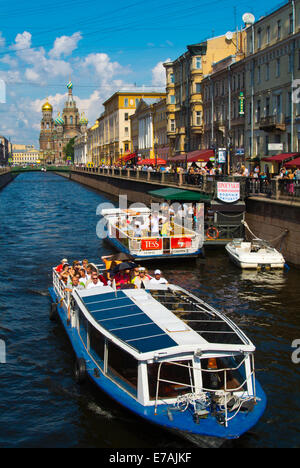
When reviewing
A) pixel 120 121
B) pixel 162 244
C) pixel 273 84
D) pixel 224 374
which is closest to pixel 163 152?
pixel 273 84

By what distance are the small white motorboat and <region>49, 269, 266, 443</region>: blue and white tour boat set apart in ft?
38.9

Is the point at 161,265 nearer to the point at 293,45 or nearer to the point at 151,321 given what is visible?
the point at 151,321

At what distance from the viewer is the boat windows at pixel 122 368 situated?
1127 centimetres

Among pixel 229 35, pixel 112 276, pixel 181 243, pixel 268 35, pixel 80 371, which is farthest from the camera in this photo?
pixel 229 35

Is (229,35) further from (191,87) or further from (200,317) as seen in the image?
(200,317)

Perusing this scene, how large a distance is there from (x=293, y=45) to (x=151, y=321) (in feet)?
100

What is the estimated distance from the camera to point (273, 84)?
41.5m

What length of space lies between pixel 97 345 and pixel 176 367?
110 inches

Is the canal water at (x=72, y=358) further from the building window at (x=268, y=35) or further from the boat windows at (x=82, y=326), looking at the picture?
the building window at (x=268, y=35)

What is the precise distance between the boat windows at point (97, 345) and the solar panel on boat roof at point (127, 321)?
373mm

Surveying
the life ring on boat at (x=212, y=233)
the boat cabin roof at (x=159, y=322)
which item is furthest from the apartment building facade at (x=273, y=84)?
the boat cabin roof at (x=159, y=322)

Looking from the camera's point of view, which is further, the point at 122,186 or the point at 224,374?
the point at 122,186

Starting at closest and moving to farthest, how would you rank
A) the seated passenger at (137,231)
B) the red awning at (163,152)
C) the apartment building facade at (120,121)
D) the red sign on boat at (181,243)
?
the red sign on boat at (181,243), the seated passenger at (137,231), the red awning at (163,152), the apartment building facade at (120,121)

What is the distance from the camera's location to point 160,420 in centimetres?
1026
